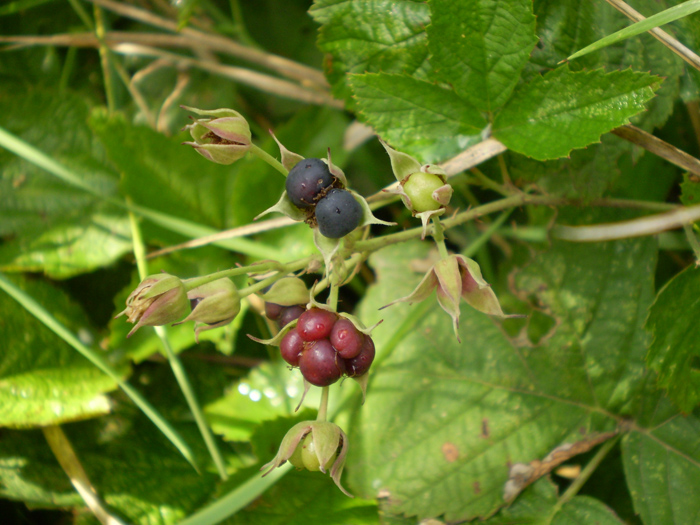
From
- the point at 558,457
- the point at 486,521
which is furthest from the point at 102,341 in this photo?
the point at 558,457

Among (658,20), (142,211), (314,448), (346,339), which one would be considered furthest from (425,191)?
(142,211)

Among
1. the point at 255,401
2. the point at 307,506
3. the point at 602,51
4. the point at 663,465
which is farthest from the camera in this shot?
the point at 255,401

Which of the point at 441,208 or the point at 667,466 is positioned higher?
the point at 441,208

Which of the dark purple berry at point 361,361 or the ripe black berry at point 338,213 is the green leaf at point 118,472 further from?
the ripe black berry at point 338,213

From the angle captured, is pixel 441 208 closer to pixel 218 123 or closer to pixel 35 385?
pixel 218 123

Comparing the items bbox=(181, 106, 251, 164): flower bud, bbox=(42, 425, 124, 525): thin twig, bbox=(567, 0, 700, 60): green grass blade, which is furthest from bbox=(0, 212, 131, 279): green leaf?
bbox=(567, 0, 700, 60): green grass blade

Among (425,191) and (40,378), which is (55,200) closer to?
(40,378)
